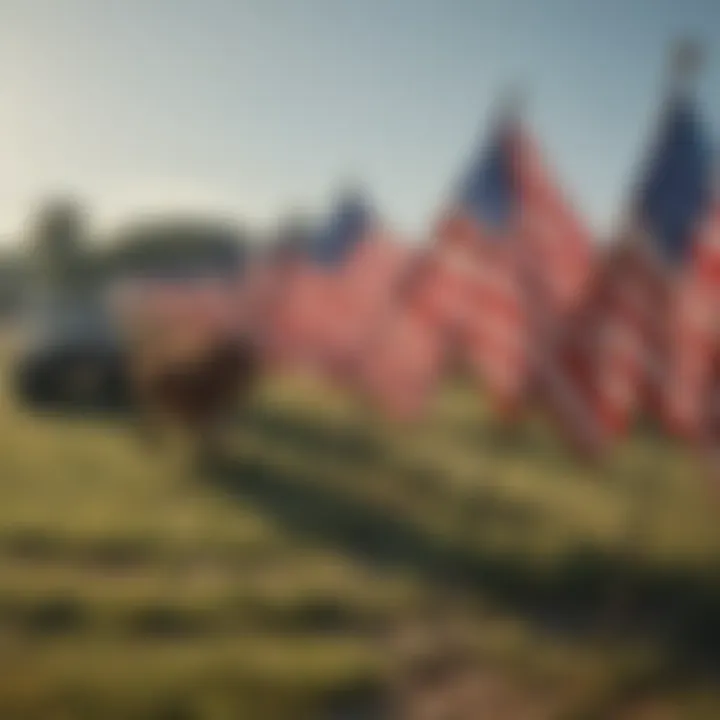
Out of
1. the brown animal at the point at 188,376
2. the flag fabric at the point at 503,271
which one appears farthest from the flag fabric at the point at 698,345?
the brown animal at the point at 188,376

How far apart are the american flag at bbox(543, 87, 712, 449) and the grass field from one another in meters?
0.06

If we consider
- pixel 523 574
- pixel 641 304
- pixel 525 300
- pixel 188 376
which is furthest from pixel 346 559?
pixel 641 304

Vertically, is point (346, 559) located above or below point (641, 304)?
below

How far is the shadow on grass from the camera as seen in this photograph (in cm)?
175

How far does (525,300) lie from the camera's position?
178 cm

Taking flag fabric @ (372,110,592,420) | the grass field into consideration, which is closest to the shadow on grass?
the grass field

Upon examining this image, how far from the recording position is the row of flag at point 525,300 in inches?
69.0

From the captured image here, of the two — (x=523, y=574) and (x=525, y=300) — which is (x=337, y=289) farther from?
(x=523, y=574)

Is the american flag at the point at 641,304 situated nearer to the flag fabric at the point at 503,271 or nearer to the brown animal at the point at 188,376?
the flag fabric at the point at 503,271

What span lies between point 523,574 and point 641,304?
463 mm

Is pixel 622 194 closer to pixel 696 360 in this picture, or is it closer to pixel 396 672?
pixel 696 360

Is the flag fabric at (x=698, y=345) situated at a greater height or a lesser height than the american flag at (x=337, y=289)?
lesser

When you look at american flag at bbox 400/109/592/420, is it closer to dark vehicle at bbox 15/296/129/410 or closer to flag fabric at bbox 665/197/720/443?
flag fabric at bbox 665/197/720/443

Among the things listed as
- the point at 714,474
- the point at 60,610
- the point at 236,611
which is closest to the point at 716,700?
the point at 714,474
